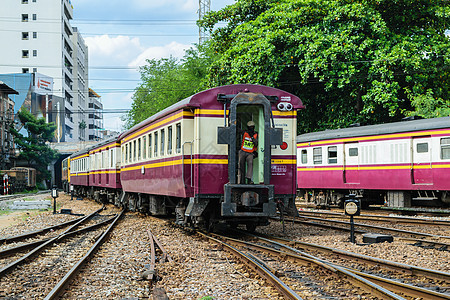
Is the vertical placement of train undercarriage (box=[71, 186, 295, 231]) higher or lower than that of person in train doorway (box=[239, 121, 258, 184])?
lower

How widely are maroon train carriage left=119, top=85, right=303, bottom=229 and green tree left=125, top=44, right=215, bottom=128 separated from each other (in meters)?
20.8

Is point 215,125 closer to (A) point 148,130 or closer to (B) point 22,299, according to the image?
(A) point 148,130

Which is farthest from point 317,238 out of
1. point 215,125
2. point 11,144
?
point 11,144

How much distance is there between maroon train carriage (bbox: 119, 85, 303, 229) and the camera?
1060 centimetres

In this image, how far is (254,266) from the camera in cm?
760

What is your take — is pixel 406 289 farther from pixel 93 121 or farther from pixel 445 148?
pixel 93 121

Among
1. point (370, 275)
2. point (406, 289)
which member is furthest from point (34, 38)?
point (406, 289)

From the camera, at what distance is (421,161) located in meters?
16.3

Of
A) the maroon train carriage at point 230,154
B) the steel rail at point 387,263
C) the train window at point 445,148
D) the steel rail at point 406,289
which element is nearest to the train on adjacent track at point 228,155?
the maroon train carriage at point 230,154

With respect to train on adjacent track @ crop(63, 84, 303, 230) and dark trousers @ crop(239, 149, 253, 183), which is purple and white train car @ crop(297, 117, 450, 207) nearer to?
train on adjacent track @ crop(63, 84, 303, 230)

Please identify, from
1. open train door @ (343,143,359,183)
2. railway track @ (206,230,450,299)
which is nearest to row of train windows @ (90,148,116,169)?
open train door @ (343,143,359,183)

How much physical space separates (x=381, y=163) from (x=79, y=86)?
326ft

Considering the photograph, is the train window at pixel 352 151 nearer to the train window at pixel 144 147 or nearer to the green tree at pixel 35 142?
the train window at pixel 144 147

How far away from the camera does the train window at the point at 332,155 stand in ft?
64.7
